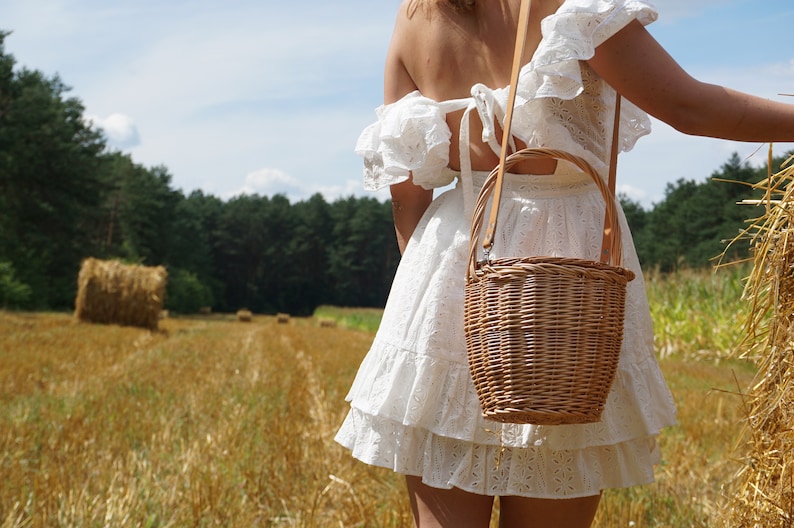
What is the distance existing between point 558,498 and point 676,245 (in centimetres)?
3597

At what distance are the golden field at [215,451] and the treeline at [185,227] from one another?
141 cm

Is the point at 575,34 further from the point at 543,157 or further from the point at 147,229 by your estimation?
the point at 147,229

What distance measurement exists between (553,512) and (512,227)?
0.54 meters

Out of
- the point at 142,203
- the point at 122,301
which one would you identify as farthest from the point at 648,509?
the point at 142,203

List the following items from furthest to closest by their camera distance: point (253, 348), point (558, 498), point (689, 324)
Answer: point (253, 348) → point (689, 324) → point (558, 498)

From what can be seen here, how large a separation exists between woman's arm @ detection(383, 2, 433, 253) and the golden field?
30.5 inches

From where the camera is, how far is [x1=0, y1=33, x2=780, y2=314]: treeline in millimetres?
30156

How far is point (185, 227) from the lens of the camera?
173 feet

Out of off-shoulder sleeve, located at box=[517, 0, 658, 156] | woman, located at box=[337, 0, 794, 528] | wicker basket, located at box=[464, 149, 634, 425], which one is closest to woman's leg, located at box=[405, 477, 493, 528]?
woman, located at box=[337, 0, 794, 528]

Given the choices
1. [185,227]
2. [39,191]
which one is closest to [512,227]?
[39,191]

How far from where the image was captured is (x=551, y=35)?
1461 millimetres

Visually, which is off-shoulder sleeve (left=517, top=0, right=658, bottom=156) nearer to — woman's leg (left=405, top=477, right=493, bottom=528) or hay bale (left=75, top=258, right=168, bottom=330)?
woman's leg (left=405, top=477, right=493, bottom=528)

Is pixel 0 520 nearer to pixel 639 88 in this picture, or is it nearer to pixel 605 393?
pixel 605 393

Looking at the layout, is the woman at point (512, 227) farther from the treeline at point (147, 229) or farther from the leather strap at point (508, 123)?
the treeline at point (147, 229)
